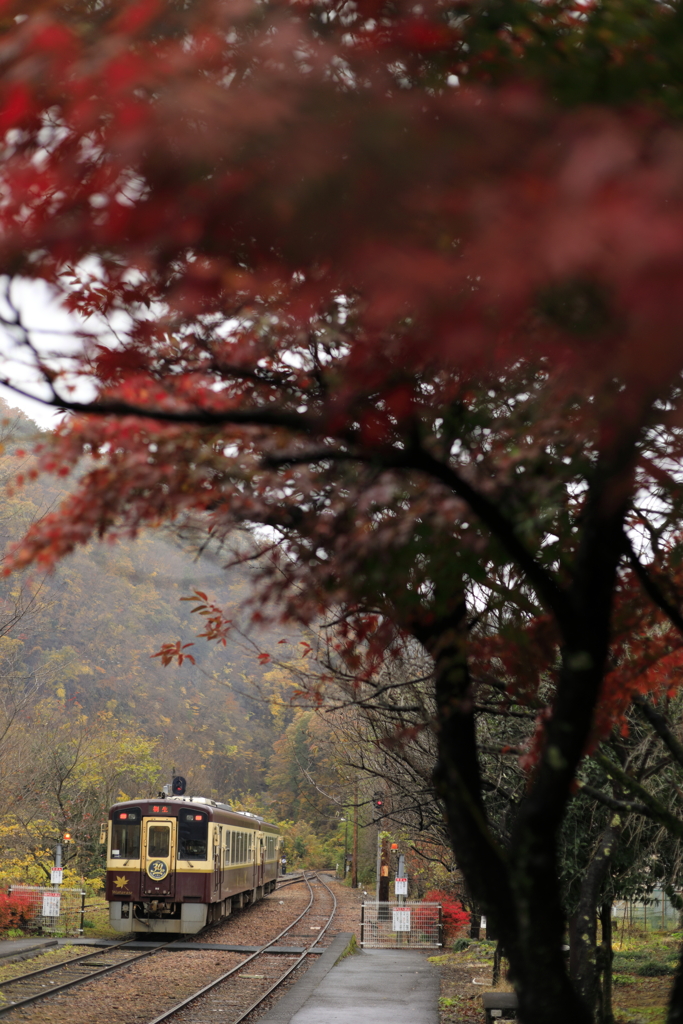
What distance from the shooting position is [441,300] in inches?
89.0

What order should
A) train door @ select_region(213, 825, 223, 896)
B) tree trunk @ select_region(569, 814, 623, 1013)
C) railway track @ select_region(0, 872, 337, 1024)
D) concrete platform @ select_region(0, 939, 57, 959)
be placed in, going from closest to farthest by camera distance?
tree trunk @ select_region(569, 814, 623, 1013), railway track @ select_region(0, 872, 337, 1024), concrete platform @ select_region(0, 939, 57, 959), train door @ select_region(213, 825, 223, 896)

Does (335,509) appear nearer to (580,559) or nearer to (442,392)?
(442,392)

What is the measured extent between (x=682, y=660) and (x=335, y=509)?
2976 mm

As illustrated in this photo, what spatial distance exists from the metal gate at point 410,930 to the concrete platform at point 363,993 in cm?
208

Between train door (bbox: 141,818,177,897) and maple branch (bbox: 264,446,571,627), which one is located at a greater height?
maple branch (bbox: 264,446,571,627)

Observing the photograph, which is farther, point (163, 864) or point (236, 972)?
point (163, 864)

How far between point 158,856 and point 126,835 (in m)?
1.06

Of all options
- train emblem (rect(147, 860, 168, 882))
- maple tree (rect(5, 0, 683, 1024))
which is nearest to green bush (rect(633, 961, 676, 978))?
train emblem (rect(147, 860, 168, 882))

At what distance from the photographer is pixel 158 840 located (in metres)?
24.4

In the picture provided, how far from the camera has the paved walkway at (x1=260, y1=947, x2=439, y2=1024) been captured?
41.6ft

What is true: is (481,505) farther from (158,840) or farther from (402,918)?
(158,840)

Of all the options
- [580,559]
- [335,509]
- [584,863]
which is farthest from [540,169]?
[584,863]

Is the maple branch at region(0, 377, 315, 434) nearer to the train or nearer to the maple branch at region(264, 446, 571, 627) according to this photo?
the maple branch at region(264, 446, 571, 627)

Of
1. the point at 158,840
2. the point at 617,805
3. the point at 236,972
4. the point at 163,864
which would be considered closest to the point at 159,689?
the point at 158,840
